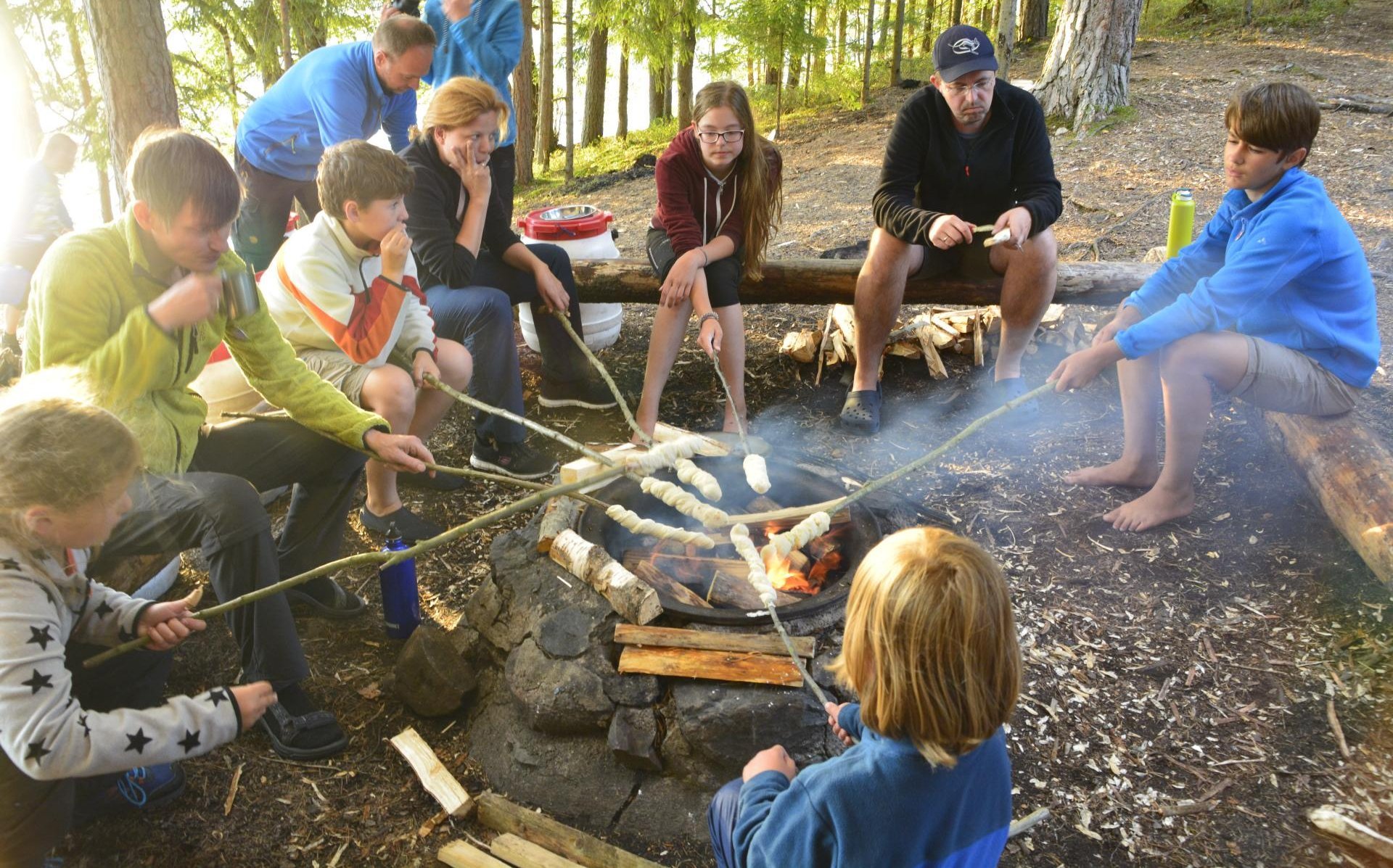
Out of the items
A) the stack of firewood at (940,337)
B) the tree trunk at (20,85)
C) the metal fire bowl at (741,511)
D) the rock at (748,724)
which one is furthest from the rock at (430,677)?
the tree trunk at (20,85)

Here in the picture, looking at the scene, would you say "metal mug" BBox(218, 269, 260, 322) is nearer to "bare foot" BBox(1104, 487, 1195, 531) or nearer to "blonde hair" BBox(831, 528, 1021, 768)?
"blonde hair" BBox(831, 528, 1021, 768)

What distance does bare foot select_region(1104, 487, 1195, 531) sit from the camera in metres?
3.37

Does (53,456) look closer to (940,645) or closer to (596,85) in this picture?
(940,645)

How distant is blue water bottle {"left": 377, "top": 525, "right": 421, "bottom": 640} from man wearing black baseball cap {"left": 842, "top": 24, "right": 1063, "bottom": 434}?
7.52 ft

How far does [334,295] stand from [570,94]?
935 centimetres

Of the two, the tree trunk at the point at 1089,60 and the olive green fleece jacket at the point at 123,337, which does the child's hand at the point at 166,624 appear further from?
the tree trunk at the point at 1089,60

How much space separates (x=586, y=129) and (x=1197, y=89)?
9535 mm

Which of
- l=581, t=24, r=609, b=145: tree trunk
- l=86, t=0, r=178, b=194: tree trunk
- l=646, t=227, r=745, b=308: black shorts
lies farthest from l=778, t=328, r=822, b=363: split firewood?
l=581, t=24, r=609, b=145: tree trunk

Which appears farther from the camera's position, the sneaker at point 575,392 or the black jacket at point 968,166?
the sneaker at point 575,392

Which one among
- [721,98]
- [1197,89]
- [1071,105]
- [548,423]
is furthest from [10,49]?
[1197,89]

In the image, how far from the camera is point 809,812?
1.48 meters

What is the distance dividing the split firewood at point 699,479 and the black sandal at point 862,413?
5.41 ft

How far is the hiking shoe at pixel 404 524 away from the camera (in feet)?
11.5

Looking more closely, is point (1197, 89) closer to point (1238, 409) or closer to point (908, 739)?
point (1238, 409)
